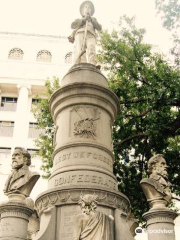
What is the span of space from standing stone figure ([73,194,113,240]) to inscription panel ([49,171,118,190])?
1310 millimetres

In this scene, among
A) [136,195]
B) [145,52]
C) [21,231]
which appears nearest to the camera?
[21,231]

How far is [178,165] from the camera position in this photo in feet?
60.0

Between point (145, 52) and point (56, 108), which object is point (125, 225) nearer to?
point (56, 108)

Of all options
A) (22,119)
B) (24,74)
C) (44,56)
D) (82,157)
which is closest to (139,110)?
(82,157)

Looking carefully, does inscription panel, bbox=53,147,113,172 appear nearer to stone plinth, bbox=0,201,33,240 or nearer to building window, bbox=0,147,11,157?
stone plinth, bbox=0,201,33,240

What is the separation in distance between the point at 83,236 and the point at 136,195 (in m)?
10.8

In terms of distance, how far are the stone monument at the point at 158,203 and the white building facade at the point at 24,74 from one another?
3046 centimetres

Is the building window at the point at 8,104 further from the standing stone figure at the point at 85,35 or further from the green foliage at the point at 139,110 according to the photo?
the standing stone figure at the point at 85,35

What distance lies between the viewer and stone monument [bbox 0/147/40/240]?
8109 millimetres

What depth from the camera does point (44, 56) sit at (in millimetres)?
43906

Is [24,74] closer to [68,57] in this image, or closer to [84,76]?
[68,57]

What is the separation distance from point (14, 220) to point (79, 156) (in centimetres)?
236

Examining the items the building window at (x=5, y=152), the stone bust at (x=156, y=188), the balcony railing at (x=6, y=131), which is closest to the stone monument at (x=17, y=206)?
the stone bust at (x=156, y=188)

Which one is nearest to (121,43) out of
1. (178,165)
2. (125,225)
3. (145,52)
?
(145,52)
